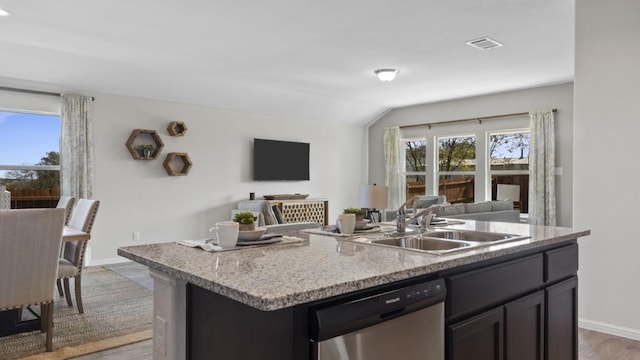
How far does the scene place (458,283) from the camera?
1.68 meters

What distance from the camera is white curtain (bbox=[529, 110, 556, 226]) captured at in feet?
21.2

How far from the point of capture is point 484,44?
4.56m

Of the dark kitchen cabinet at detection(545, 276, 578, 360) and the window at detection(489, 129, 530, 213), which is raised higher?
the window at detection(489, 129, 530, 213)

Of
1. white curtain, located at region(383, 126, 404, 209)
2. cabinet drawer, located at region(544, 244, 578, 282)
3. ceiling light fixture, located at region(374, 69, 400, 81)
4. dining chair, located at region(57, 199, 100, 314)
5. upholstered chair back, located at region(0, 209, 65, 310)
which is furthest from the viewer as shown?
white curtain, located at region(383, 126, 404, 209)

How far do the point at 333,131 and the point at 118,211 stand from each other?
432cm

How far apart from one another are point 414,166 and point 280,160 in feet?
8.80

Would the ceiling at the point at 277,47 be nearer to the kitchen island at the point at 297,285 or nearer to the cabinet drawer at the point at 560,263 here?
the cabinet drawer at the point at 560,263

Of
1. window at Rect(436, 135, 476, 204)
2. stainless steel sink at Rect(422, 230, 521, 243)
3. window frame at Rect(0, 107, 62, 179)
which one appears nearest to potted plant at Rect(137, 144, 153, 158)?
window frame at Rect(0, 107, 62, 179)

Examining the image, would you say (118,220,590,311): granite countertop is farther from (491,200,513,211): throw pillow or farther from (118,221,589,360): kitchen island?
(491,200,513,211): throw pillow

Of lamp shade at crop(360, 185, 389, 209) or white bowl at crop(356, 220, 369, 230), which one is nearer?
white bowl at crop(356, 220, 369, 230)

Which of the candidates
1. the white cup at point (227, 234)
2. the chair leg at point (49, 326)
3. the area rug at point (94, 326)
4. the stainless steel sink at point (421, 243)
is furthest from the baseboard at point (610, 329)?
the chair leg at point (49, 326)

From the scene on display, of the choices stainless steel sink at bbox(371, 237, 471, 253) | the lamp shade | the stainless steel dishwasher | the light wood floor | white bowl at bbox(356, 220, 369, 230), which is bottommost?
the light wood floor

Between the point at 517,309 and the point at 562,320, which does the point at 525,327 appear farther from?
the point at 562,320

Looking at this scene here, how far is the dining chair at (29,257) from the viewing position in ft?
8.70
